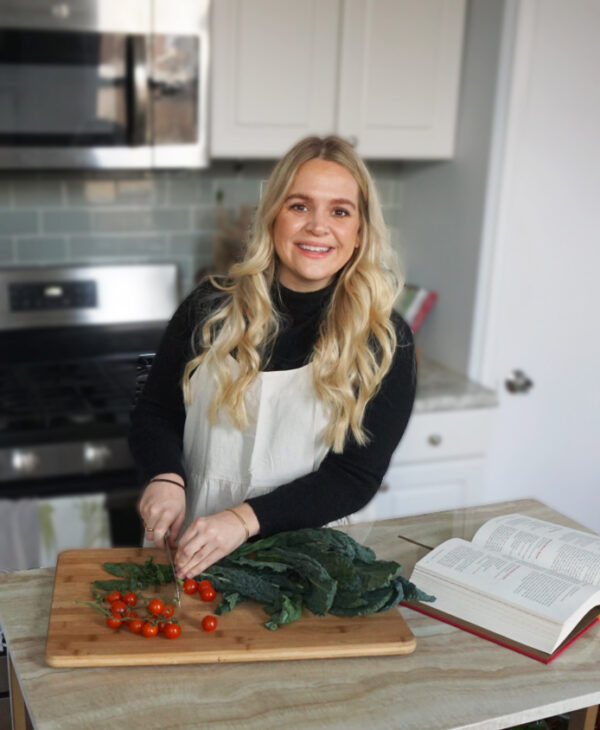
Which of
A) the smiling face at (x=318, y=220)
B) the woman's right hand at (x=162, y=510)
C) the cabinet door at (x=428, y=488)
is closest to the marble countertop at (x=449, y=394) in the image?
the cabinet door at (x=428, y=488)

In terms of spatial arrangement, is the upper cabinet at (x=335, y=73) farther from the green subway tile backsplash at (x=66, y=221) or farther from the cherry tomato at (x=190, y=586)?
the cherry tomato at (x=190, y=586)

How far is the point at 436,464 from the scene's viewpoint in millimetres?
2803

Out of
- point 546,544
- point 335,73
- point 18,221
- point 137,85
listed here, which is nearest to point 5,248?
point 18,221

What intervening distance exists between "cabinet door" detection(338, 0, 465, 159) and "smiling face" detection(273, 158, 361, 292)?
4.00 ft

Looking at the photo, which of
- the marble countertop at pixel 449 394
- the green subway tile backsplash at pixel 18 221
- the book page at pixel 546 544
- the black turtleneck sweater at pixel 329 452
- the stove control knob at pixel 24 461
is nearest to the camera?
the book page at pixel 546 544

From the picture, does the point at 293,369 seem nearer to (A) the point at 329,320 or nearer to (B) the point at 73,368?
(A) the point at 329,320

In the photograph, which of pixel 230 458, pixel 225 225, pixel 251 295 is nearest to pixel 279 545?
pixel 230 458

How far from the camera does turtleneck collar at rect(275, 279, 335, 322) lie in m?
1.66

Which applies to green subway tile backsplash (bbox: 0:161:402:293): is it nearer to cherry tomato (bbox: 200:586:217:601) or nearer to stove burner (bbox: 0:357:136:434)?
stove burner (bbox: 0:357:136:434)

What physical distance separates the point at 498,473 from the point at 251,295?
5.01 feet

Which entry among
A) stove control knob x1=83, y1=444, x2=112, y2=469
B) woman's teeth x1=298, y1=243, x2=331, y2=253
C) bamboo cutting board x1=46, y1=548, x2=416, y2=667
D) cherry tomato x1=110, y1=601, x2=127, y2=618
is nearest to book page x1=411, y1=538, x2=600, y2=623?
bamboo cutting board x1=46, y1=548, x2=416, y2=667

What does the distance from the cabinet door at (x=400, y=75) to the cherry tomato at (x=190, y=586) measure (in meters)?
1.77

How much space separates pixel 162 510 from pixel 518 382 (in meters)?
1.64

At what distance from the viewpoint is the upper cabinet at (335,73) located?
257 centimetres
